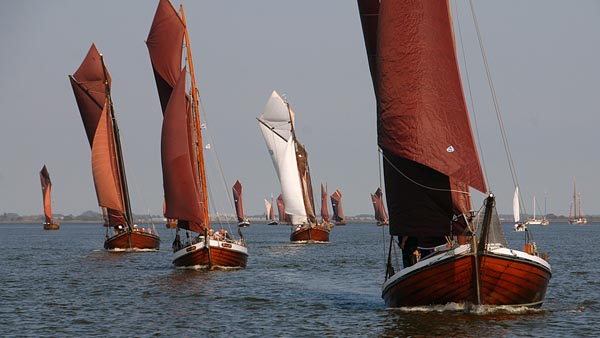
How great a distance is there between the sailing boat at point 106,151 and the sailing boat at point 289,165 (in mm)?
25725

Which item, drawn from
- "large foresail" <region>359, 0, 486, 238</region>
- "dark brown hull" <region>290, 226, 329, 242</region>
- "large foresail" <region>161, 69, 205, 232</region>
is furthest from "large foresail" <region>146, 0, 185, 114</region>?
"dark brown hull" <region>290, 226, 329, 242</region>

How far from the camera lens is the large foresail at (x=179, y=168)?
55.8m

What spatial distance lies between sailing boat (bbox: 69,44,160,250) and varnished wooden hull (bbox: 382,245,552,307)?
5092 centimetres

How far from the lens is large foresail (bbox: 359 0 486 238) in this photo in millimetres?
31281

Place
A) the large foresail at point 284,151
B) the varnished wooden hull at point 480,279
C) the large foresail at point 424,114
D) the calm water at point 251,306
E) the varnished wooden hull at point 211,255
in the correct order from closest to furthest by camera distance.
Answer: the varnished wooden hull at point 480,279 < the large foresail at point 424,114 < the calm water at point 251,306 < the varnished wooden hull at point 211,255 < the large foresail at point 284,151

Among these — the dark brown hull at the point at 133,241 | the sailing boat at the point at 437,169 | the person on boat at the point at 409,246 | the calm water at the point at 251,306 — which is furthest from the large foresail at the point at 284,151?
the sailing boat at the point at 437,169

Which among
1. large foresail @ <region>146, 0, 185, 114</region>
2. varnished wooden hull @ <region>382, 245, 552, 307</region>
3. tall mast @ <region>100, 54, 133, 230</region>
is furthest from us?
tall mast @ <region>100, 54, 133, 230</region>

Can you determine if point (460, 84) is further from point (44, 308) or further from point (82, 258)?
point (82, 258)

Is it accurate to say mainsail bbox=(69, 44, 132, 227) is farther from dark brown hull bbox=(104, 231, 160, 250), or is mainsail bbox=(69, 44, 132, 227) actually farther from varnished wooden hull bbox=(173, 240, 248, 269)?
varnished wooden hull bbox=(173, 240, 248, 269)

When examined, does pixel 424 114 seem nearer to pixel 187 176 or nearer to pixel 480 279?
pixel 480 279

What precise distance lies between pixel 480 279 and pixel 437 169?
147 inches

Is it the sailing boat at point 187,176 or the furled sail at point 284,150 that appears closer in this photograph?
the sailing boat at point 187,176

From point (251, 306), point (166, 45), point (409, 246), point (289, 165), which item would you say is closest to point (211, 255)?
point (166, 45)

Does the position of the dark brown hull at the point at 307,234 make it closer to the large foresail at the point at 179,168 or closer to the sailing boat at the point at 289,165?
the sailing boat at the point at 289,165
